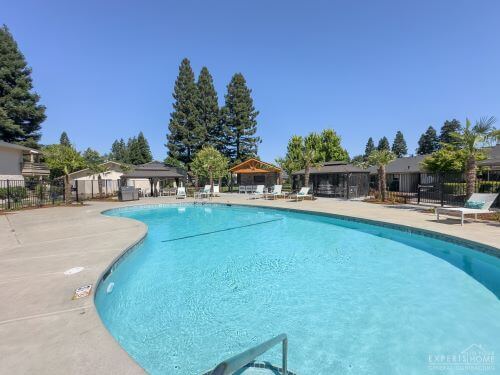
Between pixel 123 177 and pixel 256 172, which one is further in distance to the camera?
pixel 256 172

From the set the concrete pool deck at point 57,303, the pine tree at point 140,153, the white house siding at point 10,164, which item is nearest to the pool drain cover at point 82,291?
the concrete pool deck at point 57,303

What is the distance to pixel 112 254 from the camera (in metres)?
5.98

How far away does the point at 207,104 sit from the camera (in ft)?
128

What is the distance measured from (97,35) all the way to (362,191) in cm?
2341

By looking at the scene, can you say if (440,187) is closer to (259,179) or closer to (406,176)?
(406,176)

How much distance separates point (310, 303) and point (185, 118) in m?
36.6

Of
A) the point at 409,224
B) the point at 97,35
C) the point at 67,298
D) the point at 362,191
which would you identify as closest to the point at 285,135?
the point at 362,191

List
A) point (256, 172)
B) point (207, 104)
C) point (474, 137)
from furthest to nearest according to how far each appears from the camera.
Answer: point (207, 104) < point (256, 172) < point (474, 137)

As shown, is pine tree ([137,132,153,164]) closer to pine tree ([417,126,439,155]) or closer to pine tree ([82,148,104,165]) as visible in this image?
pine tree ([82,148,104,165])

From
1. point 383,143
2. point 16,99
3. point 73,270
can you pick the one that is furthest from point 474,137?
point 383,143

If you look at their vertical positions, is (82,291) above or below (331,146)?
below

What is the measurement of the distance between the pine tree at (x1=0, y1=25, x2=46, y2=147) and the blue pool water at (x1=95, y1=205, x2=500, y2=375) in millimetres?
33700

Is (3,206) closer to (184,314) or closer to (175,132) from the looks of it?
(184,314)

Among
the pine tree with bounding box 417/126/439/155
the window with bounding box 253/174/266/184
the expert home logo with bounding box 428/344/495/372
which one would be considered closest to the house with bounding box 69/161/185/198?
the window with bounding box 253/174/266/184
